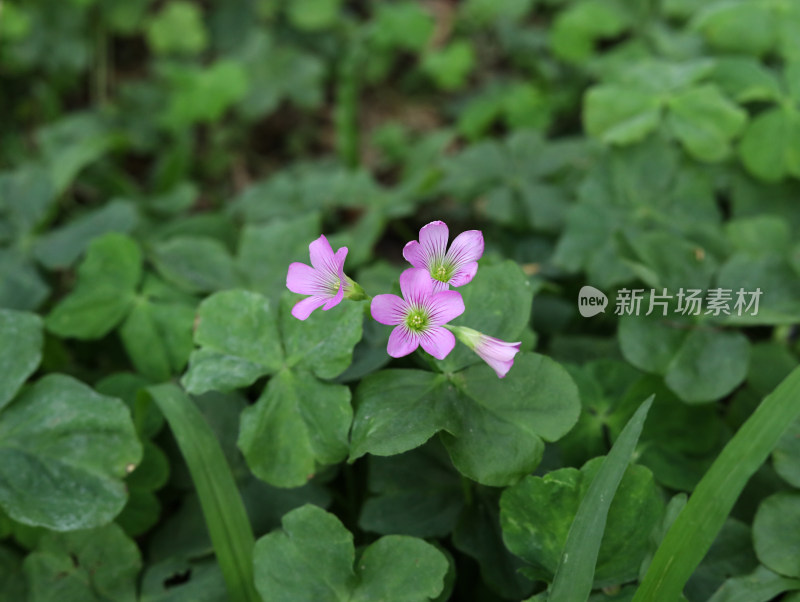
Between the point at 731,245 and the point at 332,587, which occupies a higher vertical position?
the point at 731,245

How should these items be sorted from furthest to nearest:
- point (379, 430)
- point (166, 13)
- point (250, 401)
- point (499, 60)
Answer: point (499, 60) < point (166, 13) < point (250, 401) < point (379, 430)

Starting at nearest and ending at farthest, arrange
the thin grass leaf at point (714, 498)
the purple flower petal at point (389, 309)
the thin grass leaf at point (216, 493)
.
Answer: the purple flower petal at point (389, 309) < the thin grass leaf at point (714, 498) < the thin grass leaf at point (216, 493)

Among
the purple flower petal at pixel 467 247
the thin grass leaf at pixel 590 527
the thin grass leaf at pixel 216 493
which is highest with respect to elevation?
the purple flower petal at pixel 467 247

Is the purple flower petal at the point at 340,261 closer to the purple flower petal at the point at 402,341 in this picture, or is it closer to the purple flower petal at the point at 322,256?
the purple flower petal at the point at 322,256

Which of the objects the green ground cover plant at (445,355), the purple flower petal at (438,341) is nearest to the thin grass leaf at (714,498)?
the green ground cover plant at (445,355)

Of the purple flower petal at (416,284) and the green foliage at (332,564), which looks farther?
the green foliage at (332,564)

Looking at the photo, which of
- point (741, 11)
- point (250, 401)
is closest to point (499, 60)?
point (741, 11)

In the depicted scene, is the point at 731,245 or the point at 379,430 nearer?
the point at 379,430

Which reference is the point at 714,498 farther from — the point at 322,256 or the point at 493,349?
the point at 322,256

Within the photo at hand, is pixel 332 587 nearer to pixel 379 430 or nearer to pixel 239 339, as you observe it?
pixel 379 430
